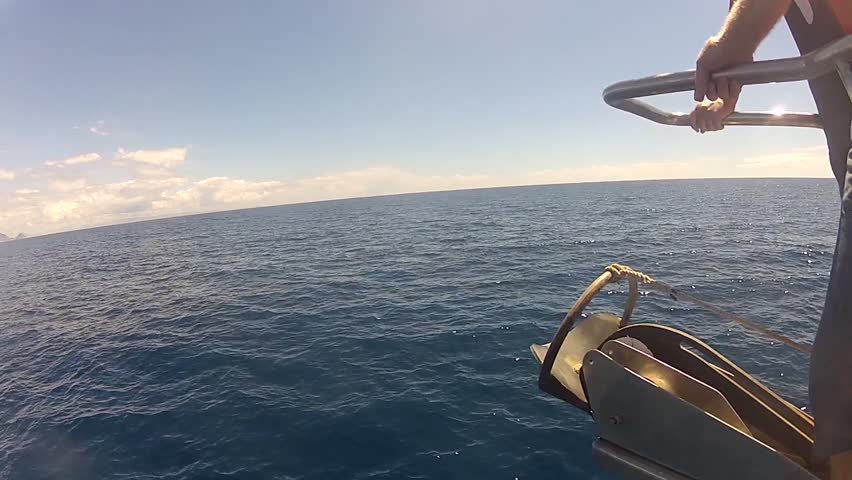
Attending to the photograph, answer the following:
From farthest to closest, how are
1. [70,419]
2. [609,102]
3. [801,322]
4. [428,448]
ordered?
[801,322]
[70,419]
[428,448]
[609,102]

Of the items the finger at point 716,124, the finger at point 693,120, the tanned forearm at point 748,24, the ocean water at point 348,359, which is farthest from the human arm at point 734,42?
the ocean water at point 348,359

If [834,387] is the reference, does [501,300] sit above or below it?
below

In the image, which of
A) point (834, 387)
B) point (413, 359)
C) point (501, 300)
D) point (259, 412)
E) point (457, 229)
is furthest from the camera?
point (457, 229)

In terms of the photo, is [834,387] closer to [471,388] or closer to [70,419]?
[471,388]

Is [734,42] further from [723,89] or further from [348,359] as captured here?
[348,359]

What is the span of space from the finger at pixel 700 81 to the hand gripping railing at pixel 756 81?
3cm

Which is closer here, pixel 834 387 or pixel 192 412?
pixel 834 387

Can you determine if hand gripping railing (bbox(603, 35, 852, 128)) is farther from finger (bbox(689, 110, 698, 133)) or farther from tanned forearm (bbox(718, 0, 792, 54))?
tanned forearm (bbox(718, 0, 792, 54))

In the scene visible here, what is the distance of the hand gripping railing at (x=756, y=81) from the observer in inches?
82.0

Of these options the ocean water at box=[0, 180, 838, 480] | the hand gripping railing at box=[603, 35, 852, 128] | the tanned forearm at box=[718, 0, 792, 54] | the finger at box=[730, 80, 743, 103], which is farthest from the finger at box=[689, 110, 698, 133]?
the ocean water at box=[0, 180, 838, 480]

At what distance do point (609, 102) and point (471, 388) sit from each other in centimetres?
1340

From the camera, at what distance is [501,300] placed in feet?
81.3

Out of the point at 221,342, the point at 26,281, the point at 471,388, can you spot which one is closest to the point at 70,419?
the point at 221,342

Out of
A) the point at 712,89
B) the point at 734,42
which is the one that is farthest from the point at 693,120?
the point at 734,42
